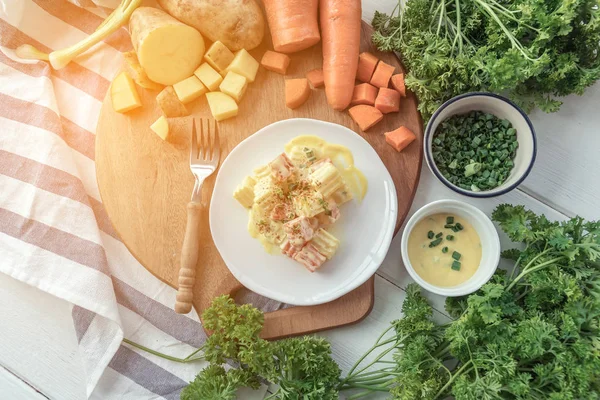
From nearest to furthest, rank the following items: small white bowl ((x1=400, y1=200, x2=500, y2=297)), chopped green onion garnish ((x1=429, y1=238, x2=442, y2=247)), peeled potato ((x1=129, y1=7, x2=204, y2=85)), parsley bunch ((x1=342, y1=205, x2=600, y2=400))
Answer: parsley bunch ((x1=342, y1=205, x2=600, y2=400)), small white bowl ((x1=400, y1=200, x2=500, y2=297)), chopped green onion garnish ((x1=429, y1=238, x2=442, y2=247)), peeled potato ((x1=129, y1=7, x2=204, y2=85))

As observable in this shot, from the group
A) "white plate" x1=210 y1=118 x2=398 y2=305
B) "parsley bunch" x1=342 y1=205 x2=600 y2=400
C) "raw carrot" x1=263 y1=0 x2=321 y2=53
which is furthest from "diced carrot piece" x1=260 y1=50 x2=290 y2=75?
"parsley bunch" x1=342 y1=205 x2=600 y2=400

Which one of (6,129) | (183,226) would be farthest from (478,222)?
(6,129)

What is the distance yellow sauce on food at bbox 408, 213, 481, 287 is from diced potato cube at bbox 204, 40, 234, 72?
1223mm

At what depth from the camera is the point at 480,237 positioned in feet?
7.52

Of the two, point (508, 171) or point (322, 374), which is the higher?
point (508, 171)

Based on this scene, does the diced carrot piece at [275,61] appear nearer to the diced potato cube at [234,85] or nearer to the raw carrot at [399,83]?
the diced potato cube at [234,85]

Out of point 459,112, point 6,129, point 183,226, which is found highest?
point 6,129

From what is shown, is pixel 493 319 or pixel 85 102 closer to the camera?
pixel 493 319

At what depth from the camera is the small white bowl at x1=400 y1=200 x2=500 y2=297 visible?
2191mm

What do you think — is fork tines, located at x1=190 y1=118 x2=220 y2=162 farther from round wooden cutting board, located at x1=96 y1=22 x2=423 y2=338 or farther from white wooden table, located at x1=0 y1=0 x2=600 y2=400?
white wooden table, located at x1=0 y1=0 x2=600 y2=400

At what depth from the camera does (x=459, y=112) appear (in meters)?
2.34

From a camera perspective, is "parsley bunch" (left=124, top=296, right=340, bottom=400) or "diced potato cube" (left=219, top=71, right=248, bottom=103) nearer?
"parsley bunch" (left=124, top=296, right=340, bottom=400)

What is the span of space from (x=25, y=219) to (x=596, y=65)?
277cm

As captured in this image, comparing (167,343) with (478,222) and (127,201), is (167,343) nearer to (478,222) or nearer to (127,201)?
(127,201)
